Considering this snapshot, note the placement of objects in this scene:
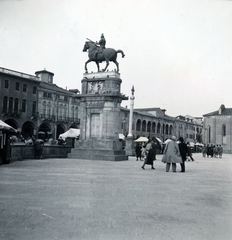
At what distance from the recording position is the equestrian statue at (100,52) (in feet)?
73.1

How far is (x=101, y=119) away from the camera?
21.6 metres

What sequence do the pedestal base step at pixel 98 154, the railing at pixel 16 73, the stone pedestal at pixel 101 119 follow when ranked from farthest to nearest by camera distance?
the railing at pixel 16 73
the stone pedestal at pixel 101 119
the pedestal base step at pixel 98 154

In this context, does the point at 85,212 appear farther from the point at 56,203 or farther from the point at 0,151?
the point at 0,151

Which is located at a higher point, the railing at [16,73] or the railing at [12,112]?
the railing at [16,73]

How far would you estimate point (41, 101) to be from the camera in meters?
53.0

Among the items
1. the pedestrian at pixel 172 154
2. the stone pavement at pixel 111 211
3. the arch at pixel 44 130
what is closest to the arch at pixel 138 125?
the arch at pixel 44 130

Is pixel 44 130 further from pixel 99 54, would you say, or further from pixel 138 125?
pixel 99 54

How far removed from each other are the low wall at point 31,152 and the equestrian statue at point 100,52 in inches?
252

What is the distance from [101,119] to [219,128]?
5775cm

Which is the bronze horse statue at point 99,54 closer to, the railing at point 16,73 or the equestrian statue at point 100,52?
the equestrian statue at point 100,52

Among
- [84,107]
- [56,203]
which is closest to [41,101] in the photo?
[84,107]

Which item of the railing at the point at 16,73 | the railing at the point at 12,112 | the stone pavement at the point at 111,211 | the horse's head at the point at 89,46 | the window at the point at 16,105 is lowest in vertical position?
the stone pavement at the point at 111,211

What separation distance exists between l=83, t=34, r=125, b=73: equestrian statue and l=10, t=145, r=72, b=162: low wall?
21.0 feet

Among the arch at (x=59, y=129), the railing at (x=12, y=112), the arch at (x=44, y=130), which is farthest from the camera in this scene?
the arch at (x=59, y=129)
